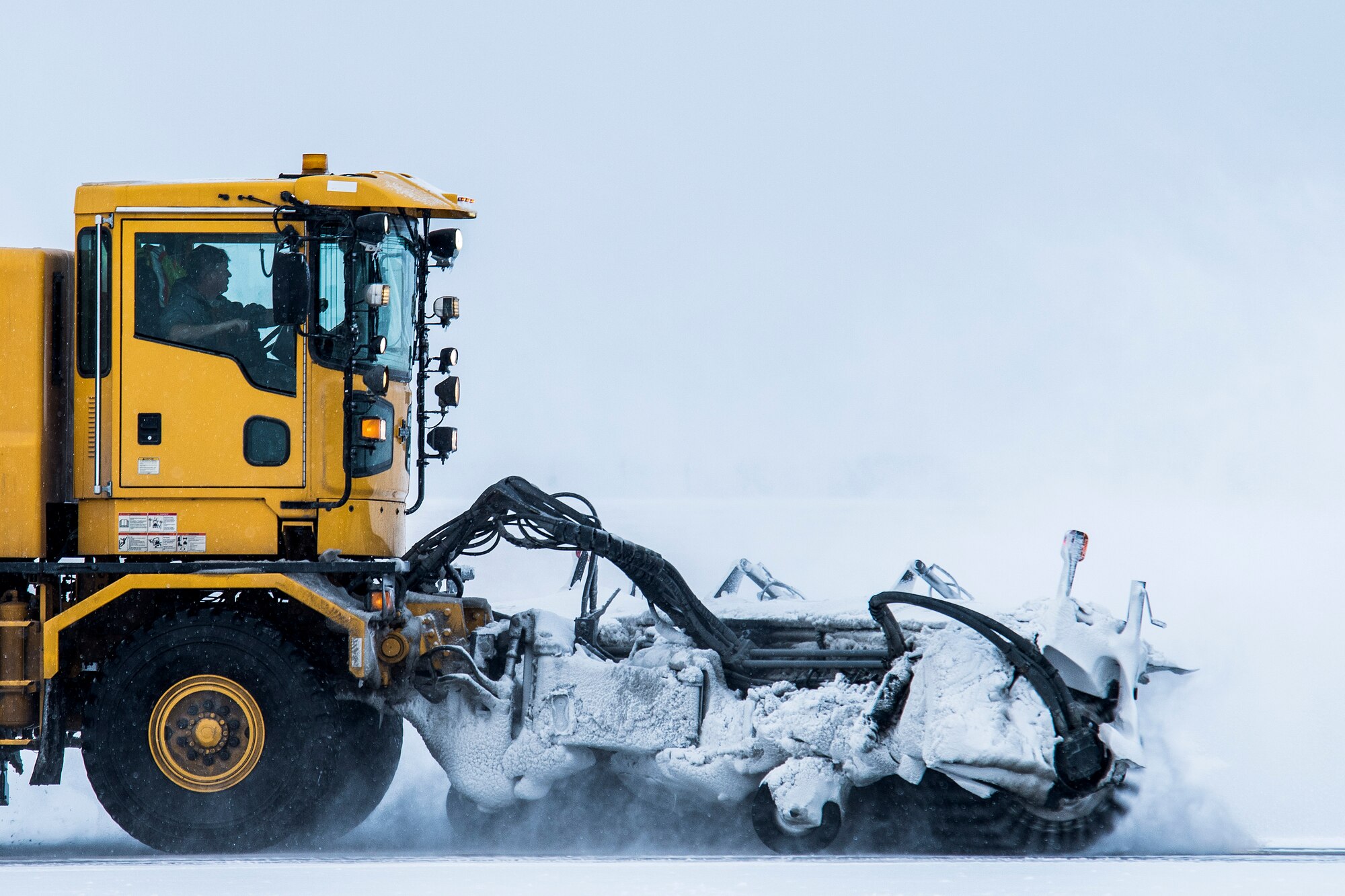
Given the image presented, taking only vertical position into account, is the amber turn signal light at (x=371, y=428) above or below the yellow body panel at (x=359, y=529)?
above

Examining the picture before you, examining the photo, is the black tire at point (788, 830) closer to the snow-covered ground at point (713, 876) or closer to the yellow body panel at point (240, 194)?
the snow-covered ground at point (713, 876)

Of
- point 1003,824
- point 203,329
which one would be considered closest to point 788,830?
point 1003,824

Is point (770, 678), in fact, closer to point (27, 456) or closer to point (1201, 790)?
point (1201, 790)

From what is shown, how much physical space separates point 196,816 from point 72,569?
3.96 ft

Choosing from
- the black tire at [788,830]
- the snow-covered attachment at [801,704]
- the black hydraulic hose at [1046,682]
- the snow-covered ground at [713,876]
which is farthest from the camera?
the black tire at [788,830]

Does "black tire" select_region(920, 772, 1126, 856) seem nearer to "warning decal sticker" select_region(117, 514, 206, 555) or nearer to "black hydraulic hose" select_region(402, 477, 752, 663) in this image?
"black hydraulic hose" select_region(402, 477, 752, 663)

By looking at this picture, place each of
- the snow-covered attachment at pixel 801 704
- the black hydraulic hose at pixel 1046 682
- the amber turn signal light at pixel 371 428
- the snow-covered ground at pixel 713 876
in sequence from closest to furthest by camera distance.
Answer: the snow-covered ground at pixel 713 876
the black hydraulic hose at pixel 1046 682
the snow-covered attachment at pixel 801 704
the amber turn signal light at pixel 371 428

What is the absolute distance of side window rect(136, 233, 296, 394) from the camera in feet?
22.2

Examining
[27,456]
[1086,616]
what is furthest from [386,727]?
[1086,616]

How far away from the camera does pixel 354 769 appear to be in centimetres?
689

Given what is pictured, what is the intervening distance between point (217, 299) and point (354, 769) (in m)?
2.20

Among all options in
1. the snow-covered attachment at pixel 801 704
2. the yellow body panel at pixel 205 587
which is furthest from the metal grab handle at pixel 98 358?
the snow-covered attachment at pixel 801 704

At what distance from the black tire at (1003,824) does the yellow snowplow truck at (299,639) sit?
0.01 metres

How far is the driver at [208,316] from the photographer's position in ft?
22.2
